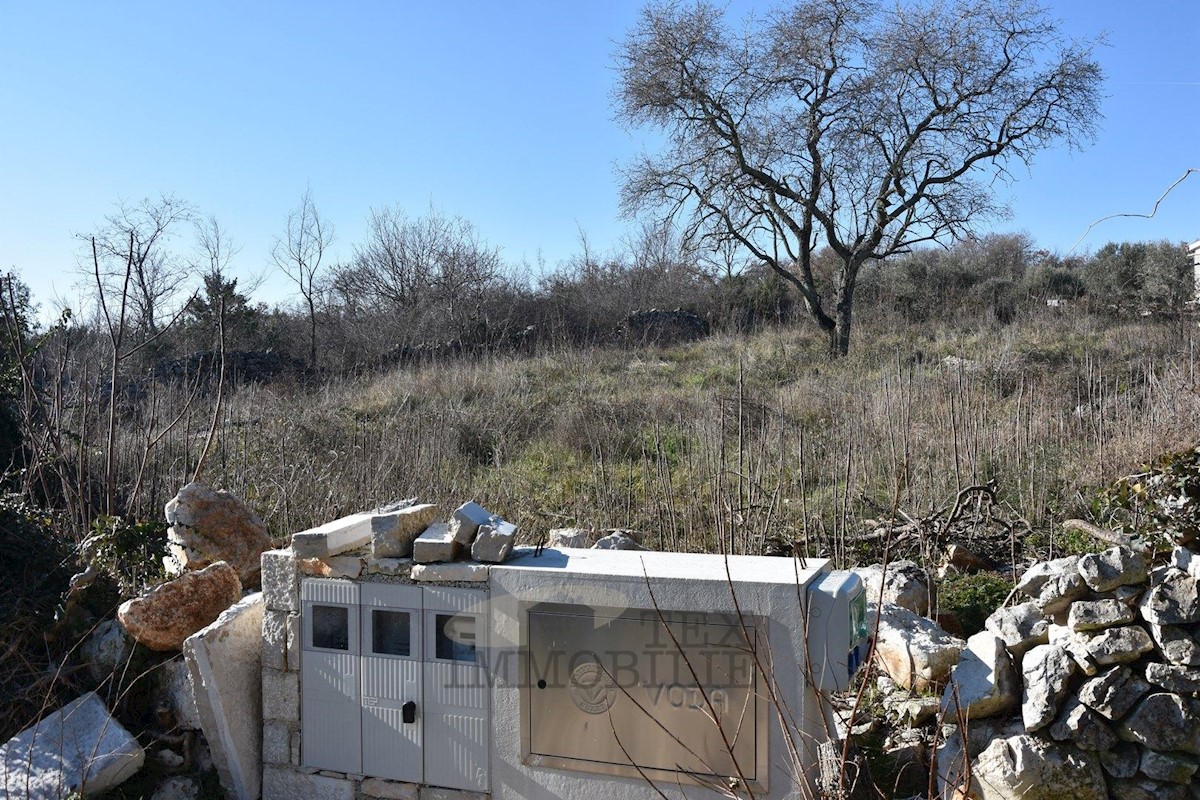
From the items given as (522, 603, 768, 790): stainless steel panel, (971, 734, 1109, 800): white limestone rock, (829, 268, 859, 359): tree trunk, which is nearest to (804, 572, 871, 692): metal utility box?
(522, 603, 768, 790): stainless steel panel

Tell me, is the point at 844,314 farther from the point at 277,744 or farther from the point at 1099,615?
the point at 277,744

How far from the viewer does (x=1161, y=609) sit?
11.1 ft

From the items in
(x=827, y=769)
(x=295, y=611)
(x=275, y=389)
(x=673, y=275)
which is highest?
(x=673, y=275)

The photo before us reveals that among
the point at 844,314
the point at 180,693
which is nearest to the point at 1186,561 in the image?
the point at 180,693

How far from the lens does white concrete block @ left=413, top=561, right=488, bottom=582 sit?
3770mm

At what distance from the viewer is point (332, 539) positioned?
3.86 meters

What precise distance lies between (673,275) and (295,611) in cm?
1806

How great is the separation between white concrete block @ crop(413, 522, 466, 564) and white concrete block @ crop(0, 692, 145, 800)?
1.57 metres

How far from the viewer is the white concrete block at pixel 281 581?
4078mm

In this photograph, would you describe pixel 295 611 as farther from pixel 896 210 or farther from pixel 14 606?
pixel 896 210

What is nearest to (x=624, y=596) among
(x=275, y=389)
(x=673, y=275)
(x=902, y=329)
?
(x=275, y=389)

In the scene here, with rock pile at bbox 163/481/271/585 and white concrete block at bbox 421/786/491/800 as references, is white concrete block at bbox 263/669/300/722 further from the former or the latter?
rock pile at bbox 163/481/271/585

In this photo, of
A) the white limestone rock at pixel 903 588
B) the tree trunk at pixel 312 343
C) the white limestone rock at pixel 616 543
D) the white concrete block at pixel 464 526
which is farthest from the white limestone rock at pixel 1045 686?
the tree trunk at pixel 312 343

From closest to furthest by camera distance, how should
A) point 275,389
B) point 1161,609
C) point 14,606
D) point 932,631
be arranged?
point 1161,609 → point 932,631 → point 14,606 → point 275,389
